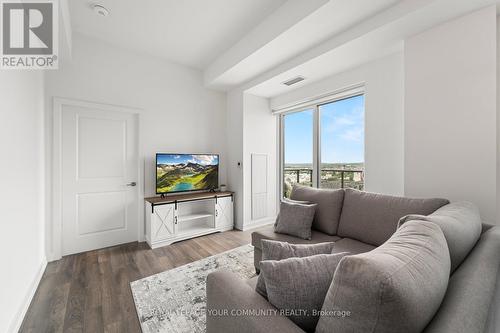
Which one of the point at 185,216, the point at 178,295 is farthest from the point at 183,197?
the point at 178,295

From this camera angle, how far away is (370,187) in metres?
2.75

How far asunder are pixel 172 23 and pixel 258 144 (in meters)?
2.29

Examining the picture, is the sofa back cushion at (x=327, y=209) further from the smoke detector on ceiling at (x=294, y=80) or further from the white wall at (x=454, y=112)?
the smoke detector on ceiling at (x=294, y=80)

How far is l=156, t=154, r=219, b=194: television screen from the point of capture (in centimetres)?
334

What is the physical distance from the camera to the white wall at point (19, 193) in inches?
57.5

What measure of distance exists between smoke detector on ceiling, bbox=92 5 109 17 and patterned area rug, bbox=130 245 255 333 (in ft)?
9.85

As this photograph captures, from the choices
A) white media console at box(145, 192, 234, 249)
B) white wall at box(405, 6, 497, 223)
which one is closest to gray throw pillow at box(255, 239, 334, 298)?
white wall at box(405, 6, 497, 223)

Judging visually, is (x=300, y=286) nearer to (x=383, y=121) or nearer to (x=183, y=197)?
(x=383, y=121)

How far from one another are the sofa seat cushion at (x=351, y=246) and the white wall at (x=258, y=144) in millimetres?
2127

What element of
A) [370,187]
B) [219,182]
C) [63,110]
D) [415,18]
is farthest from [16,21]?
[370,187]

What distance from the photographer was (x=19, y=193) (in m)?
1.76

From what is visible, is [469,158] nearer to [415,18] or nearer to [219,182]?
[415,18]

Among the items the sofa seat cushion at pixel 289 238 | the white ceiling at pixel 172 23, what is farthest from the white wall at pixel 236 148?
the sofa seat cushion at pixel 289 238

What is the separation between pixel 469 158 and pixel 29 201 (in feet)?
13.3
